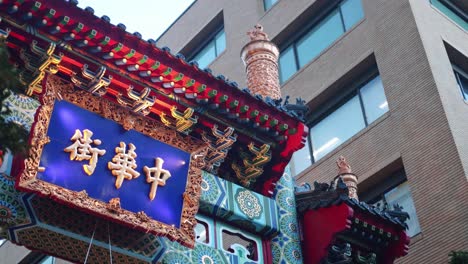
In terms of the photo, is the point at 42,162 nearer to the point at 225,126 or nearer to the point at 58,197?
the point at 58,197

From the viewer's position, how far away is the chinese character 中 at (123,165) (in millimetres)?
9164

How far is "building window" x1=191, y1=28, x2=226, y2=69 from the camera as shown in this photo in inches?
1017

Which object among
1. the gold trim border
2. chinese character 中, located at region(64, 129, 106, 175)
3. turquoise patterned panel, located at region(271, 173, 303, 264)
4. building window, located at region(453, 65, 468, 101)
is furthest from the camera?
building window, located at region(453, 65, 468, 101)

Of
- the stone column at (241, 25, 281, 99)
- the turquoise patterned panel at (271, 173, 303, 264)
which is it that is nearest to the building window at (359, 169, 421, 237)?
the stone column at (241, 25, 281, 99)

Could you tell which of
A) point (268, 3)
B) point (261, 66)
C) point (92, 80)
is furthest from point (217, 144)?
point (268, 3)

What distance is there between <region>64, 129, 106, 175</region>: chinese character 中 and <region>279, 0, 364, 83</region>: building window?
1261 centimetres

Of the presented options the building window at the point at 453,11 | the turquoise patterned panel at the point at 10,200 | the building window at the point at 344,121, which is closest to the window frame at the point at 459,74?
the building window at the point at 344,121

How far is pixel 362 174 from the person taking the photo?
17453mm

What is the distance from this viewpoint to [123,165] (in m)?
9.29

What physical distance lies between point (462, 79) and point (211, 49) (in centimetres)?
1015

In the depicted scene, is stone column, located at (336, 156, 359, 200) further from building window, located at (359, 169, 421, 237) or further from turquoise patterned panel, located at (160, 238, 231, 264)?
turquoise patterned panel, located at (160, 238, 231, 264)

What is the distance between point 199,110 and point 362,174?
7.81 meters

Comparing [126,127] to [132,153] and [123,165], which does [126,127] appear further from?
Answer: [123,165]

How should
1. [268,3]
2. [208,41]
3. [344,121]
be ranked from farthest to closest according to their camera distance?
[208,41]
[268,3]
[344,121]
